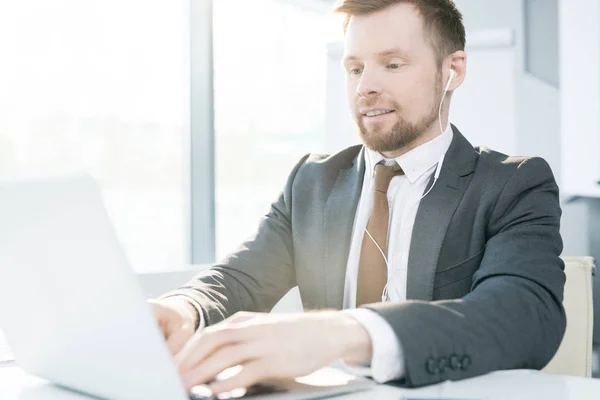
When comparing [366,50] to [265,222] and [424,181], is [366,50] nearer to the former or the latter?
[424,181]

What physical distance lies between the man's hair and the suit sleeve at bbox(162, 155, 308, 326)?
423mm

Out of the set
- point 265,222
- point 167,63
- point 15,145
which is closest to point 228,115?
point 167,63

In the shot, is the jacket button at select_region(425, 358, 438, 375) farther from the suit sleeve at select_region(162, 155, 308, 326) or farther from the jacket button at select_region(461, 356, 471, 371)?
the suit sleeve at select_region(162, 155, 308, 326)

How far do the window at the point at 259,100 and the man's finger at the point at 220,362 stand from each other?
2.63 m

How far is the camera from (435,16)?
1819 millimetres

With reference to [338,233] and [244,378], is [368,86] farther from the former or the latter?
[244,378]

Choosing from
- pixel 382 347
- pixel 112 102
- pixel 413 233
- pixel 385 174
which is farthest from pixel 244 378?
pixel 112 102

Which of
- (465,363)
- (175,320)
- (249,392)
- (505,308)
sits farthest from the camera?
(175,320)

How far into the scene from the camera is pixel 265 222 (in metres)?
1.89

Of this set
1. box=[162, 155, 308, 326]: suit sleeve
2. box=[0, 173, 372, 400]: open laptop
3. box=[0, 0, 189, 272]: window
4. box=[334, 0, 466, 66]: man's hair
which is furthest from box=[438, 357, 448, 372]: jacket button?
box=[0, 0, 189, 272]: window

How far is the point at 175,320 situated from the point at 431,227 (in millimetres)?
626

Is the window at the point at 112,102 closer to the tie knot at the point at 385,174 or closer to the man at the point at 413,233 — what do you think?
the man at the point at 413,233

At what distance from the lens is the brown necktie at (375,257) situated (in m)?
1.69

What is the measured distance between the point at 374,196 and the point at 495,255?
417 mm
